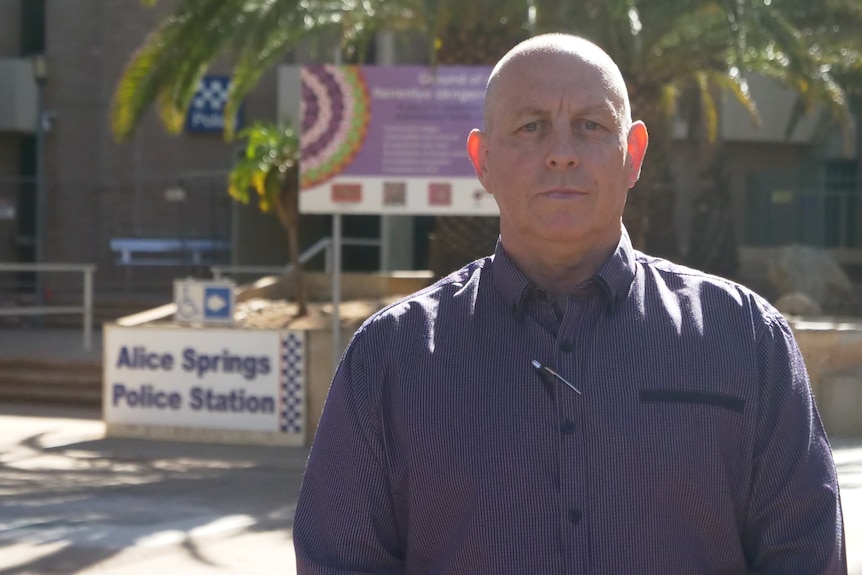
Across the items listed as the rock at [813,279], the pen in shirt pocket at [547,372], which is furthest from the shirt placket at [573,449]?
the rock at [813,279]

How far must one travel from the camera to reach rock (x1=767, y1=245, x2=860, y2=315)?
17953 millimetres

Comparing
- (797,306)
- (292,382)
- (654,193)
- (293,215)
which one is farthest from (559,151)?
(654,193)

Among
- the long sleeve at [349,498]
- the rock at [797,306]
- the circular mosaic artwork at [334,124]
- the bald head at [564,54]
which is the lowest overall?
the rock at [797,306]

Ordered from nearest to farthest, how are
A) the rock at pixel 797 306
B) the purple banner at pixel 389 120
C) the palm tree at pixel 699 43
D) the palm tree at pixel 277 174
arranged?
the purple banner at pixel 389 120, the palm tree at pixel 699 43, the palm tree at pixel 277 174, the rock at pixel 797 306

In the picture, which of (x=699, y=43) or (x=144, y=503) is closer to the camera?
(x=144, y=503)

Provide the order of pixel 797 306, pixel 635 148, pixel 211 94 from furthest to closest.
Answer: pixel 211 94 → pixel 797 306 → pixel 635 148

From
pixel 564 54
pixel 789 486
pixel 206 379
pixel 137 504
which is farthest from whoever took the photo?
pixel 206 379

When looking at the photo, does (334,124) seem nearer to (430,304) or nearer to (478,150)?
(478,150)

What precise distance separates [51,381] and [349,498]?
12663mm

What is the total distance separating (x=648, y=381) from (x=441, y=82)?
9374 millimetres

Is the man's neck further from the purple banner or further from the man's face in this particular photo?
the purple banner

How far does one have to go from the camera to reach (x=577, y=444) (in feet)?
6.84

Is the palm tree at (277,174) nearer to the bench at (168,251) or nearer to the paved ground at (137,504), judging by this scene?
the paved ground at (137,504)

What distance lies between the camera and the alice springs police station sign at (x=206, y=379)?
11.1 meters
